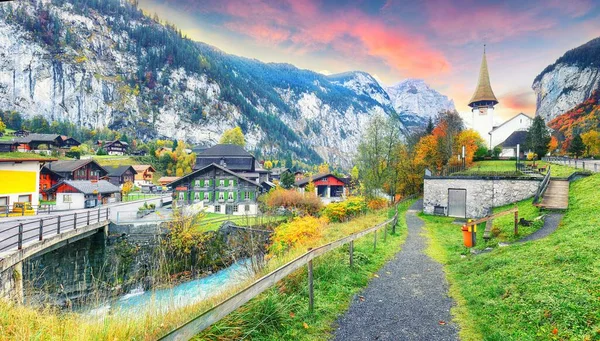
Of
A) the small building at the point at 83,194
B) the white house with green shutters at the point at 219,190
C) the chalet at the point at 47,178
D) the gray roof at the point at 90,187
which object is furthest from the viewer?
the chalet at the point at 47,178

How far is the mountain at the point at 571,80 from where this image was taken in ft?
368

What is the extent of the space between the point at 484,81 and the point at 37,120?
15500 cm

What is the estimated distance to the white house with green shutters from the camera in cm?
4678

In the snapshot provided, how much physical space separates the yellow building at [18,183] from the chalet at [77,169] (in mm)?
31114

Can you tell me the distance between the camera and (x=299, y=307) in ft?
17.9

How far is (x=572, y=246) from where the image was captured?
7.01 m

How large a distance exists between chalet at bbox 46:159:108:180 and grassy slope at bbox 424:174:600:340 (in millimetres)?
66805

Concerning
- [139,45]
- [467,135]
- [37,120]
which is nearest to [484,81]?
[467,135]

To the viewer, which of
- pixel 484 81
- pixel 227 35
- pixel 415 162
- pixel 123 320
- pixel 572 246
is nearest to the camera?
pixel 123 320

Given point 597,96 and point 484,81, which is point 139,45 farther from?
point 597,96

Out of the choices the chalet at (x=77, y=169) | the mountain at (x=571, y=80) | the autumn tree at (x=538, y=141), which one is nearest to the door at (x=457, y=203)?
the autumn tree at (x=538, y=141)

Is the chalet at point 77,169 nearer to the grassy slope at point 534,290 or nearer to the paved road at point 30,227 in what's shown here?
the paved road at point 30,227

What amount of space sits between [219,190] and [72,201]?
18.7 metres

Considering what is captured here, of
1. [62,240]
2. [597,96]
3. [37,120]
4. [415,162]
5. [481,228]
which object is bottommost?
[62,240]
